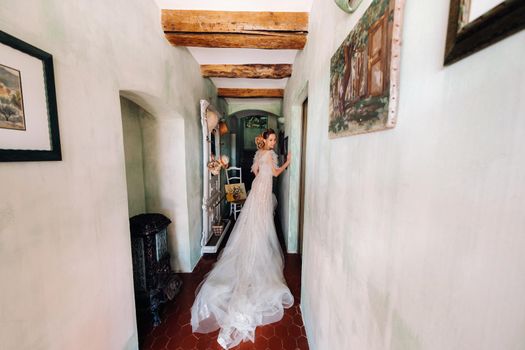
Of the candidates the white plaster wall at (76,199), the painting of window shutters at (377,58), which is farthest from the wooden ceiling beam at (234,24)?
the painting of window shutters at (377,58)

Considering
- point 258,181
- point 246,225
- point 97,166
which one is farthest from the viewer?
point 258,181

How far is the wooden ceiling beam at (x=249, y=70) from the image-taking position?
2748 mm

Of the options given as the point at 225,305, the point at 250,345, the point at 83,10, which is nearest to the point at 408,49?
the point at 83,10

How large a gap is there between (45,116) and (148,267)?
148 cm

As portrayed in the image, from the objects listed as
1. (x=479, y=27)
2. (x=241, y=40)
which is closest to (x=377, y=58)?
(x=479, y=27)

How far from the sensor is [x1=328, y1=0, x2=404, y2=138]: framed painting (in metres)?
0.57

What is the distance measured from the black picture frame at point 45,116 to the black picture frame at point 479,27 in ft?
4.57

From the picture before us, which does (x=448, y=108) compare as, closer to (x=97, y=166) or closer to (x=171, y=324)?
(x=97, y=166)

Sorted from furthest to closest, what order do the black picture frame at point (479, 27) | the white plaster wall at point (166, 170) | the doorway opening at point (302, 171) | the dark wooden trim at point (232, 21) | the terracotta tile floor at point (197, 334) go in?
the doorway opening at point (302, 171), the white plaster wall at point (166, 170), the dark wooden trim at point (232, 21), the terracotta tile floor at point (197, 334), the black picture frame at point (479, 27)

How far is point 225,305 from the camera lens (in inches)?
74.1

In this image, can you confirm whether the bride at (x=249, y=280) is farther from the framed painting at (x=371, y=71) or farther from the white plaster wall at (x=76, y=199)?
the framed painting at (x=371, y=71)

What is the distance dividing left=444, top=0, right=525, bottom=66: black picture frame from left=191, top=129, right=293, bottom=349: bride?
210cm

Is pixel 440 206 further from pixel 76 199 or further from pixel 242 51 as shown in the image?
pixel 242 51

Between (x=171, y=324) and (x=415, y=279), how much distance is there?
6.85 feet
